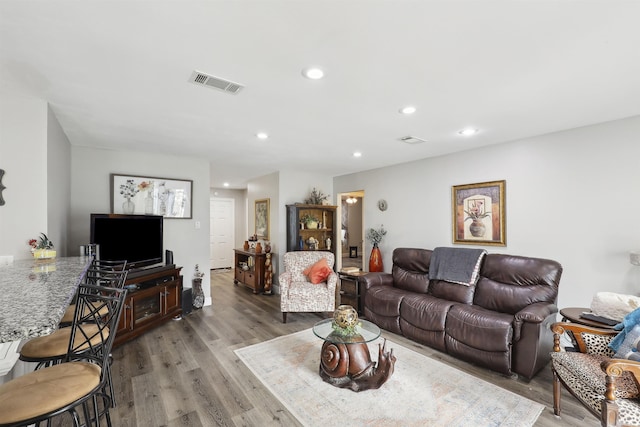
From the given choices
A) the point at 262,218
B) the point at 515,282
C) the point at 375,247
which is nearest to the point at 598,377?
the point at 515,282

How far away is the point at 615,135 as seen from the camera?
115 inches

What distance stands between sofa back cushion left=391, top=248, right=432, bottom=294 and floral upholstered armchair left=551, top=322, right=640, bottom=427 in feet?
5.83

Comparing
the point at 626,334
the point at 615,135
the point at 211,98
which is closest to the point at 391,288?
the point at 626,334

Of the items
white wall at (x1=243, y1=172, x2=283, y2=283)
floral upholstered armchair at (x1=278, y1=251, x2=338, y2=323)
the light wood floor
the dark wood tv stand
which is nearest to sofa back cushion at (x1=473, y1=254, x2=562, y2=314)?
the light wood floor

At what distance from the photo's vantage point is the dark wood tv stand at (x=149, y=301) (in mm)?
3320

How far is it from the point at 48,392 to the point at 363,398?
2.00 m

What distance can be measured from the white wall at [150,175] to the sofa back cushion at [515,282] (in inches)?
159

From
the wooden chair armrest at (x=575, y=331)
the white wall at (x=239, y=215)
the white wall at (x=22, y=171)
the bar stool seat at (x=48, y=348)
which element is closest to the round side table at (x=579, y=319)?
the wooden chair armrest at (x=575, y=331)

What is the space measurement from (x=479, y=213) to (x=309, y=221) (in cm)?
300

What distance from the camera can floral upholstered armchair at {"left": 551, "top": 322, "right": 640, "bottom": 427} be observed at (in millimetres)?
1595

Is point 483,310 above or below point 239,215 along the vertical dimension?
below

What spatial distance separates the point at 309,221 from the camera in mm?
5797

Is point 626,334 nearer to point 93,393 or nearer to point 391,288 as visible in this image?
point 391,288

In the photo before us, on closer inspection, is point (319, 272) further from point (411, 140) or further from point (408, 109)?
point (408, 109)
